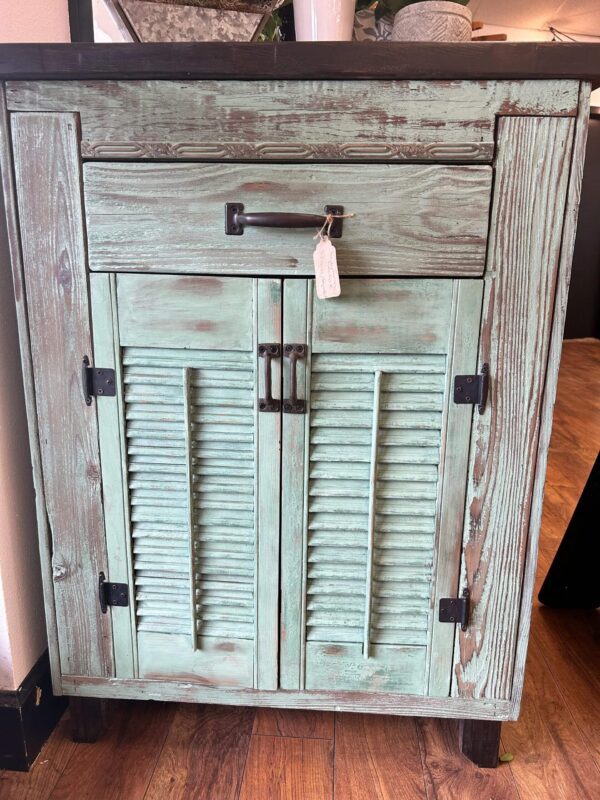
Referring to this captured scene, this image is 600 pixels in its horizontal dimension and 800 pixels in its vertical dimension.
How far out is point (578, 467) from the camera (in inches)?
95.9

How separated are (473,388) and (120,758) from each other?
2.97ft

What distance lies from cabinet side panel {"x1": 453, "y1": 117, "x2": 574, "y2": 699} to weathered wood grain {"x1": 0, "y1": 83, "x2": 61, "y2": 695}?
692 millimetres

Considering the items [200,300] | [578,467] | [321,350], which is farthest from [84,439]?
[578,467]

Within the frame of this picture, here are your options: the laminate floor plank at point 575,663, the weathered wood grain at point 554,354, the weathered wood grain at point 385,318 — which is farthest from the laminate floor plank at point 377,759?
the weathered wood grain at point 385,318

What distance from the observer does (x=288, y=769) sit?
107 centimetres

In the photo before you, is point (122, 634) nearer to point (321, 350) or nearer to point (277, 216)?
point (321, 350)

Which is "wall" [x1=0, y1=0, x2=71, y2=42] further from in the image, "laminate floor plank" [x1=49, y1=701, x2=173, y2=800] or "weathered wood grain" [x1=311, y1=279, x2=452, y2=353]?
"laminate floor plank" [x1=49, y1=701, x2=173, y2=800]

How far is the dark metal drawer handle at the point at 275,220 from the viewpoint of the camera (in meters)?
0.84

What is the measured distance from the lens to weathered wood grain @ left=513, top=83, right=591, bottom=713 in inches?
32.6

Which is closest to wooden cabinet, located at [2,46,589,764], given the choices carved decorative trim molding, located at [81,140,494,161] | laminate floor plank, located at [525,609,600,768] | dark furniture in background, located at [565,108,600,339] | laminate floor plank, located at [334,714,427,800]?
carved decorative trim molding, located at [81,140,494,161]

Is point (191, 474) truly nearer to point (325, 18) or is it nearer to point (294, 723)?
point (294, 723)

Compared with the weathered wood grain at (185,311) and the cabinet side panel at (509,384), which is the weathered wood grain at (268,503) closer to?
the weathered wood grain at (185,311)

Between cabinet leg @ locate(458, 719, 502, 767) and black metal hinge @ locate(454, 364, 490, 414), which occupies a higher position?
black metal hinge @ locate(454, 364, 490, 414)

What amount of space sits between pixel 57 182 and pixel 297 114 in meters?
0.36
